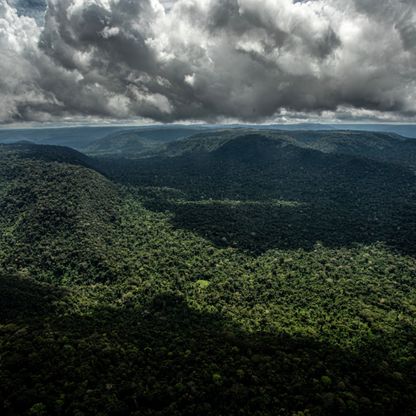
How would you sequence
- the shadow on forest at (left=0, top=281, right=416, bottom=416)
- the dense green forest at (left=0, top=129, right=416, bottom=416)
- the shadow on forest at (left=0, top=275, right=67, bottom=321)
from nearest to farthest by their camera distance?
1. the shadow on forest at (left=0, top=281, right=416, bottom=416)
2. the dense green forest at (left=0, top=129, right=416, bottom=416)
3. the shadow on forest at (left=0, top=275, right=67, bottom=321)

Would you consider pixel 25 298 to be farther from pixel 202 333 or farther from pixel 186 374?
pixel 186 374

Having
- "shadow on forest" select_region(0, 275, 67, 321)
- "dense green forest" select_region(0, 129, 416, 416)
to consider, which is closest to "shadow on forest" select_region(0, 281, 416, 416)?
"dense green forest" select_region(0, 129, 416, 416)

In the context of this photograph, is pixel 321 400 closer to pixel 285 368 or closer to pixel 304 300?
pixel 285 368

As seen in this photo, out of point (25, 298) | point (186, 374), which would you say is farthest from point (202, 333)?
point (25, 298)

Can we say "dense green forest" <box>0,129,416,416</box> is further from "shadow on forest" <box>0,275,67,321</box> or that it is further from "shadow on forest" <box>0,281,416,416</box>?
"shadow on forest" <box>0,275,67,321</box>

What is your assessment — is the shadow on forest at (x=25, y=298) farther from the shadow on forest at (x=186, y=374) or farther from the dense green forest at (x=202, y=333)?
the shadow on forest at (x=186, y=374)

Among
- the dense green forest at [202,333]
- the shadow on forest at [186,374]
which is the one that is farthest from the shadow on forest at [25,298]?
the shadow on forest at [186,374]

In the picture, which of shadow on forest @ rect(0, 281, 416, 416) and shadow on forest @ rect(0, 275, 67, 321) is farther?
shadow on forest @ rect(0, 275, 67, 321)

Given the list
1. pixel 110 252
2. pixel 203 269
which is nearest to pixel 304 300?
pixel 203 269

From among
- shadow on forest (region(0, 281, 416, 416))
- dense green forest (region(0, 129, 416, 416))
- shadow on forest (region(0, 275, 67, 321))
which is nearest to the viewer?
shadow on forest (region(0, 281, 416, 416))
